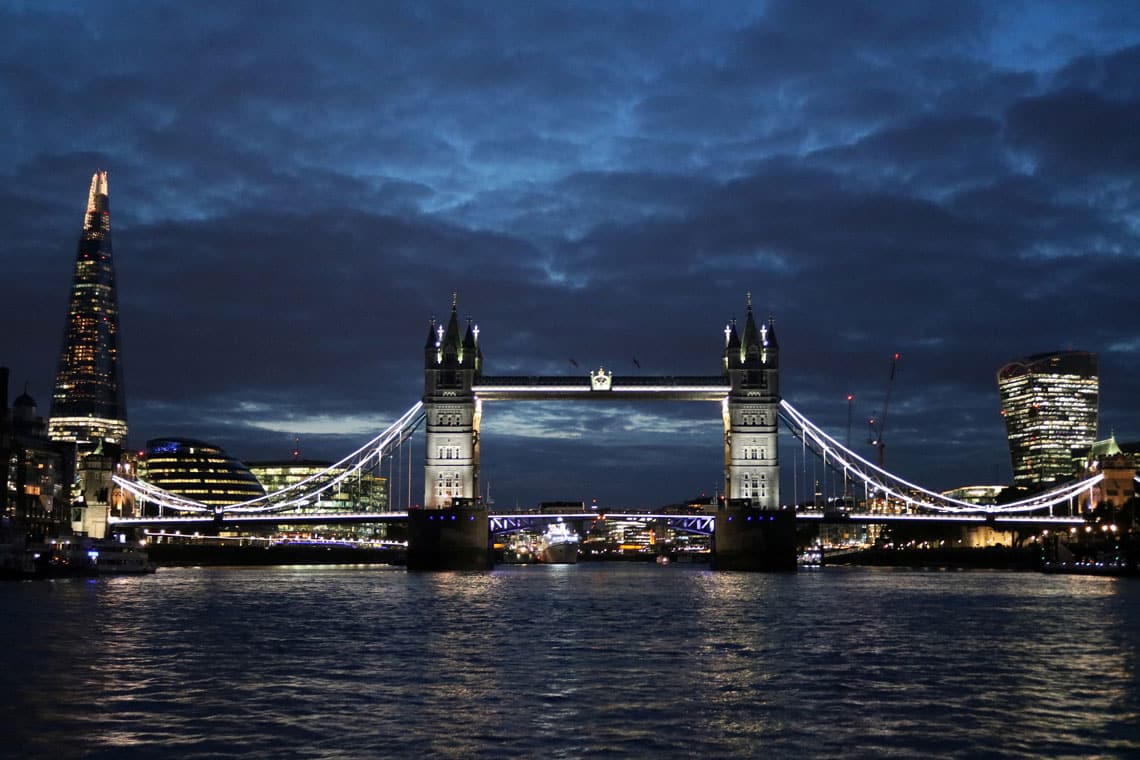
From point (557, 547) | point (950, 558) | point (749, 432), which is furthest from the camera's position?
point (557, 547)

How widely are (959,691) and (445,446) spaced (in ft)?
302

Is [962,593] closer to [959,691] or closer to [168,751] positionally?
[959,691]

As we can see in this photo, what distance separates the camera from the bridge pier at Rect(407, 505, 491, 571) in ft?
367

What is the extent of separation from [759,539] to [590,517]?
18.0 metres

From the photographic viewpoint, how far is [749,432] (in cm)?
11731

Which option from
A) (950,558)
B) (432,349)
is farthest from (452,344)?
A: (950,558)

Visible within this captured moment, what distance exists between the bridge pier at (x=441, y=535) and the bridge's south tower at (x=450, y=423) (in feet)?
13.8

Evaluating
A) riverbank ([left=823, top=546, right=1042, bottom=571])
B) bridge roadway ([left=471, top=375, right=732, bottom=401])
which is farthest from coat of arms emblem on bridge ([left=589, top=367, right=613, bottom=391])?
riverbank ([left=823, top=546, right=1042, bottom=571])

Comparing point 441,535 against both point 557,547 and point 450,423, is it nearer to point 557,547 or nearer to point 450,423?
point 450,423

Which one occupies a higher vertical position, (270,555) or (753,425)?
(753,425)

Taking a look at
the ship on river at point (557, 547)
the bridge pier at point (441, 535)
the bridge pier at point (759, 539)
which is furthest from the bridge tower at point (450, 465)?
the ship on river at point (557, 547)

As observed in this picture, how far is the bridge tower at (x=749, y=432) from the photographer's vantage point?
372 ft

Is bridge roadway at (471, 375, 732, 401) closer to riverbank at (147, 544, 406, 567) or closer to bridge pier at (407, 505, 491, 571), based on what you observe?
bridge pier at (407, 505, 491, 571)

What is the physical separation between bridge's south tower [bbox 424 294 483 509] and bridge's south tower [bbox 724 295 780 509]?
2277cm
